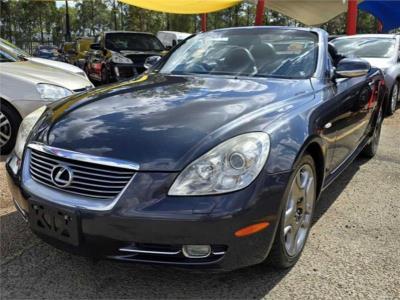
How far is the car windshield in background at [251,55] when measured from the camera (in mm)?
3635

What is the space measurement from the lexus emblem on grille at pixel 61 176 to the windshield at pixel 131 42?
9.90 m

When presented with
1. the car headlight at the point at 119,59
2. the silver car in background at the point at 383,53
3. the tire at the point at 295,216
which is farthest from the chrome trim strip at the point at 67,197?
the car headlight at the point at 119,59

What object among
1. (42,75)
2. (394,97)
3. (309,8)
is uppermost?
(309,8)

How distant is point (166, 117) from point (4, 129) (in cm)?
332

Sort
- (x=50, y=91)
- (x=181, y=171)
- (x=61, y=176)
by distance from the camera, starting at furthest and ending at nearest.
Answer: (x=50, y=91), (x=61, y=176), (x=181, y=171)

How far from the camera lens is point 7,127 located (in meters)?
5.30

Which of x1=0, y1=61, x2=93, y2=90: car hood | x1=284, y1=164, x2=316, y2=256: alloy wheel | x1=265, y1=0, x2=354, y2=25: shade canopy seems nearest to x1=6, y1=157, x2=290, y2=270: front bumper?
x1=284, y1=164, x2=316, y2=256: alloy wheel

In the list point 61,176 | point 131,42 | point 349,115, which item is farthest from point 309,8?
point 61,176

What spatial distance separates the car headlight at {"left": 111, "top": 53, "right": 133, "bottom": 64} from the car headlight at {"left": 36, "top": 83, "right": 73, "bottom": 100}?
5795 millimetres

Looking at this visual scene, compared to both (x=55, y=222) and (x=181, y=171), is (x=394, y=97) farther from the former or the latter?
(x=55, y=222)

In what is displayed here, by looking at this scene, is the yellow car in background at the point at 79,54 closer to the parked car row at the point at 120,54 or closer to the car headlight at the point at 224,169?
the parked car row at the point at 120,54

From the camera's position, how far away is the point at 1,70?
5.46 meters

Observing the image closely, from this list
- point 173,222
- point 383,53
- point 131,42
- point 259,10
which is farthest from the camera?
point 259,10

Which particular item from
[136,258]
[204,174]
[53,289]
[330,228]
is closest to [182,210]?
[204,174]
